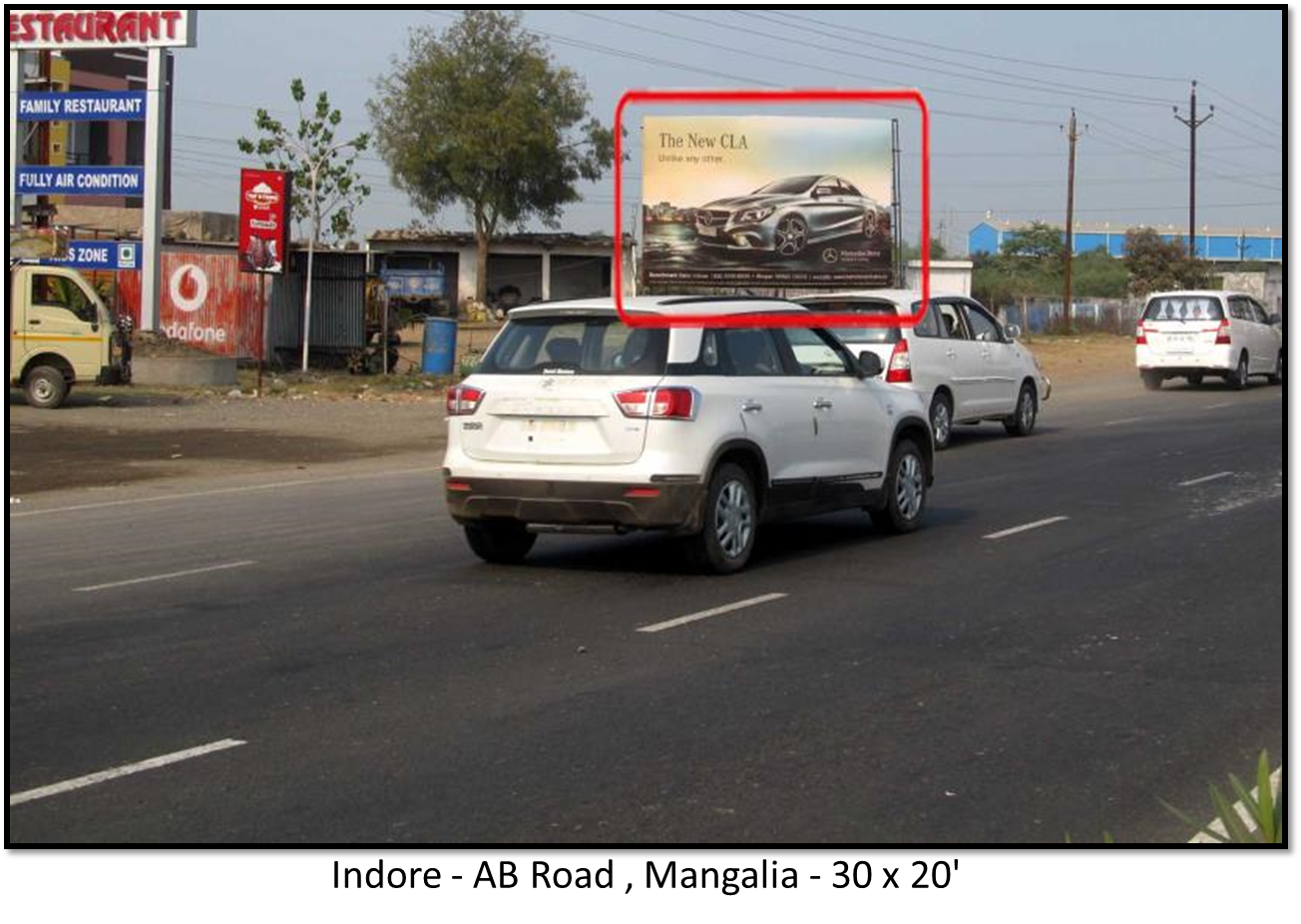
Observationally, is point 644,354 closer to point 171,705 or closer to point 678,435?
point 678,435

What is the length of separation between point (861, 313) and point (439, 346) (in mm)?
16738

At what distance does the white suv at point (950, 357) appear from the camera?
1798 cm

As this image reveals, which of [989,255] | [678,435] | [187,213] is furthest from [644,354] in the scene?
[989,255]

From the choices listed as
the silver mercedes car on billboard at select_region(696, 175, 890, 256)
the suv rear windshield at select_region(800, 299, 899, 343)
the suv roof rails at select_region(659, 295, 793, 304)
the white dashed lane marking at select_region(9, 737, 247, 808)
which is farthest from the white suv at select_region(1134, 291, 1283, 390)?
the white dashed lane marking at select_region(9, 737, 247, 808)

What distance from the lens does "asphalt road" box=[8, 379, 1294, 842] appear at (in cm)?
609

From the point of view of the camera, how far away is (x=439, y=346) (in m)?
33.0

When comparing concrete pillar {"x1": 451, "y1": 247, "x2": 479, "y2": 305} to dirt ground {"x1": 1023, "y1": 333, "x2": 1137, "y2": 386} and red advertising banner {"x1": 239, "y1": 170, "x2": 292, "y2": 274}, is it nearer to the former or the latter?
dirt ground {"x1": 1023, "y1": 333, "x2": 1137, "y2": 386}

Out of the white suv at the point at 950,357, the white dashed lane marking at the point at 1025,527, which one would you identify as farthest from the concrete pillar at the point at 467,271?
the white dashed lane marking at the point at 1025,527

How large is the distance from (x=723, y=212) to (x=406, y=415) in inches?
223

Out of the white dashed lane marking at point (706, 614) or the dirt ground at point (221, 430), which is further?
the dirt ground at point (221, 430)

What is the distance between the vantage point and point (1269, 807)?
151 inches

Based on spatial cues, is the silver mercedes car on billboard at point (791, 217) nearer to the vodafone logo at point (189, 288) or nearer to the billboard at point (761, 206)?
the billboard at point (761, 206)

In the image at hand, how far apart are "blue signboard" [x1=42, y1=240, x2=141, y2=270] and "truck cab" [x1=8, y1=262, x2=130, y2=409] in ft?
17.8

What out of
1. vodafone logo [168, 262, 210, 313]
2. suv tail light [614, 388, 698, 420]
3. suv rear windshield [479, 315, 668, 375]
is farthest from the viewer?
vodafone logo [168, 262, 210, 313]
